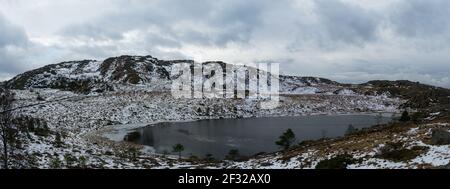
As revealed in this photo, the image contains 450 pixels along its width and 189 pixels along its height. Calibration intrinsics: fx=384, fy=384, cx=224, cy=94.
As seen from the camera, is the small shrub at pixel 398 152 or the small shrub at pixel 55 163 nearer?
the small shrub at pixel 398 152

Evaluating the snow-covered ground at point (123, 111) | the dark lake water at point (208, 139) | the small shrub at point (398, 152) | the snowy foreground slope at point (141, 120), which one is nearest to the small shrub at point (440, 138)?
the snowy foreground slope at point (141, 120)

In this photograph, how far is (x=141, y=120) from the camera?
346ft

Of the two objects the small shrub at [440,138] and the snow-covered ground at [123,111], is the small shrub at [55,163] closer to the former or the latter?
the snow-covered ground at [123,111]

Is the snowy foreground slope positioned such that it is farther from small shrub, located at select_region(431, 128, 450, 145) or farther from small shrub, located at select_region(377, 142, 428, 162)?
small shrub, located at select_region(431, 128, 450, 145)

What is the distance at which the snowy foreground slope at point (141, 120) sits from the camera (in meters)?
31.9

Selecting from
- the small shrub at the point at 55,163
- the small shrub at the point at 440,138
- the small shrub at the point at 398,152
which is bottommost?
the small shrub at the point at 55,163

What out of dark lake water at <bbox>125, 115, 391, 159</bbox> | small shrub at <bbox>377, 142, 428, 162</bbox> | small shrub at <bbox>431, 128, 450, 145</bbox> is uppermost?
small shrub at <bbox>431, 128, 450, 145</bbox>

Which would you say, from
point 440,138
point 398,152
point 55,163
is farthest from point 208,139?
point 440,138

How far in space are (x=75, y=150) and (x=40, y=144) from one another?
3.63 m

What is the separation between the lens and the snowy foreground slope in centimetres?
3191

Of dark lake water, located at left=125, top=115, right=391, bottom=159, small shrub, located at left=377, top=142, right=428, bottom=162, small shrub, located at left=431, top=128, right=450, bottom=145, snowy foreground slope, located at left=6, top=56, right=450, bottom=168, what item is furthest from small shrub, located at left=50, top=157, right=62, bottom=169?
small shrub, located at left=431, top=128, right=450, bottom=145

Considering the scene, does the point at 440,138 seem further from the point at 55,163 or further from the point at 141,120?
the point at 141,120

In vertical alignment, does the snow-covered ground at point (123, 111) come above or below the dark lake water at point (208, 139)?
above
